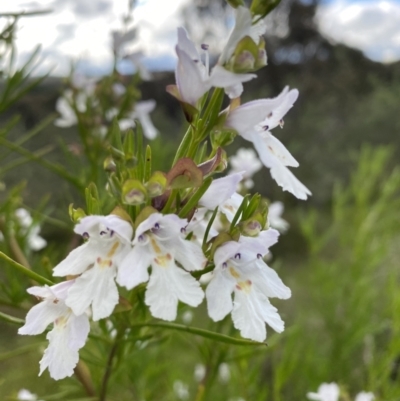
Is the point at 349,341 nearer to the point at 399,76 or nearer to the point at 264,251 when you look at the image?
the point at 264,251

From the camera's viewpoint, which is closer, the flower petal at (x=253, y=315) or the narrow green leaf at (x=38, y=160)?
the flower petal at (x=253, y=315)

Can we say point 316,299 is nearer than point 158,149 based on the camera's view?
No


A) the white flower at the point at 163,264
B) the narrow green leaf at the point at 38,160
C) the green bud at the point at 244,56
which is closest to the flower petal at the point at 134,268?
the white flower at the point at 163,264

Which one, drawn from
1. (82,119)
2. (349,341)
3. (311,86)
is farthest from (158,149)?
(311,86)

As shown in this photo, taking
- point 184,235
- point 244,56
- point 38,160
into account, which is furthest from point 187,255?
point 38,160

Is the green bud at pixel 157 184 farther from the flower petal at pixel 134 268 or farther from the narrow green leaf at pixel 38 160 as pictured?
the narrow green leaf at pixel 38 160

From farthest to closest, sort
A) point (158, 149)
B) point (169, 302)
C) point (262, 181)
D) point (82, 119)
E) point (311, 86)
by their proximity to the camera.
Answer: point (311, 86) < point (262, 181) < point (158, 149) < point (82, 119) < point (169, 302)

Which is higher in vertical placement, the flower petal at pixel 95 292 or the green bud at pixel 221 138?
the green bud at pixel 221 138
